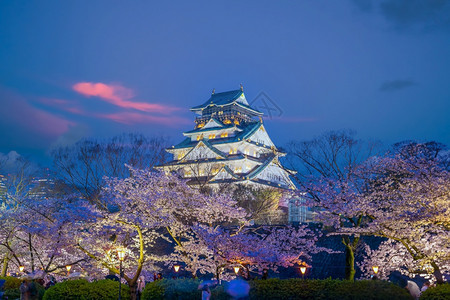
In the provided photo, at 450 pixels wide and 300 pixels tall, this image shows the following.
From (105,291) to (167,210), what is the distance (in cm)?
460

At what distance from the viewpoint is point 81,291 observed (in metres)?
15.9

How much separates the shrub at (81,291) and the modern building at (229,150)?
30630 mm

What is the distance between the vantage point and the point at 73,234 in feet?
64.1

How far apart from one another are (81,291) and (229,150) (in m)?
43.2

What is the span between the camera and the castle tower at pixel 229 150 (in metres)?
52.3

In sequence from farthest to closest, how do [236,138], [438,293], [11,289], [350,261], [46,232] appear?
[236,138]
[11,289]
[46,232]
[350,261]
[438,293]

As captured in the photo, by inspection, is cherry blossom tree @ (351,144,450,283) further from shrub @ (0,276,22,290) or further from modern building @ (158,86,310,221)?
modern building @ (158,86,310,221)

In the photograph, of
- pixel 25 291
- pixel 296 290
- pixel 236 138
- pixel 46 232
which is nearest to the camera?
pixel 296 290

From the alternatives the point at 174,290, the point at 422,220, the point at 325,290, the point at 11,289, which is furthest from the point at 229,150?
the point at 325,290

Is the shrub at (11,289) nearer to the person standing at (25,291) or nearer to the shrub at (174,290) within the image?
the person standing at (25,291)

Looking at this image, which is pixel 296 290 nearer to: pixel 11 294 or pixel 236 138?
pixel 11 294

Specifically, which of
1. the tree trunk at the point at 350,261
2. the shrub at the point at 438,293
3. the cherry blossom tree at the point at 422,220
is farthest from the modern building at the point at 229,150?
the shrub at the point at 438,293

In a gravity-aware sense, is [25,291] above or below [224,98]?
below

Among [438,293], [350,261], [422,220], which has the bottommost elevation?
[438,293]
